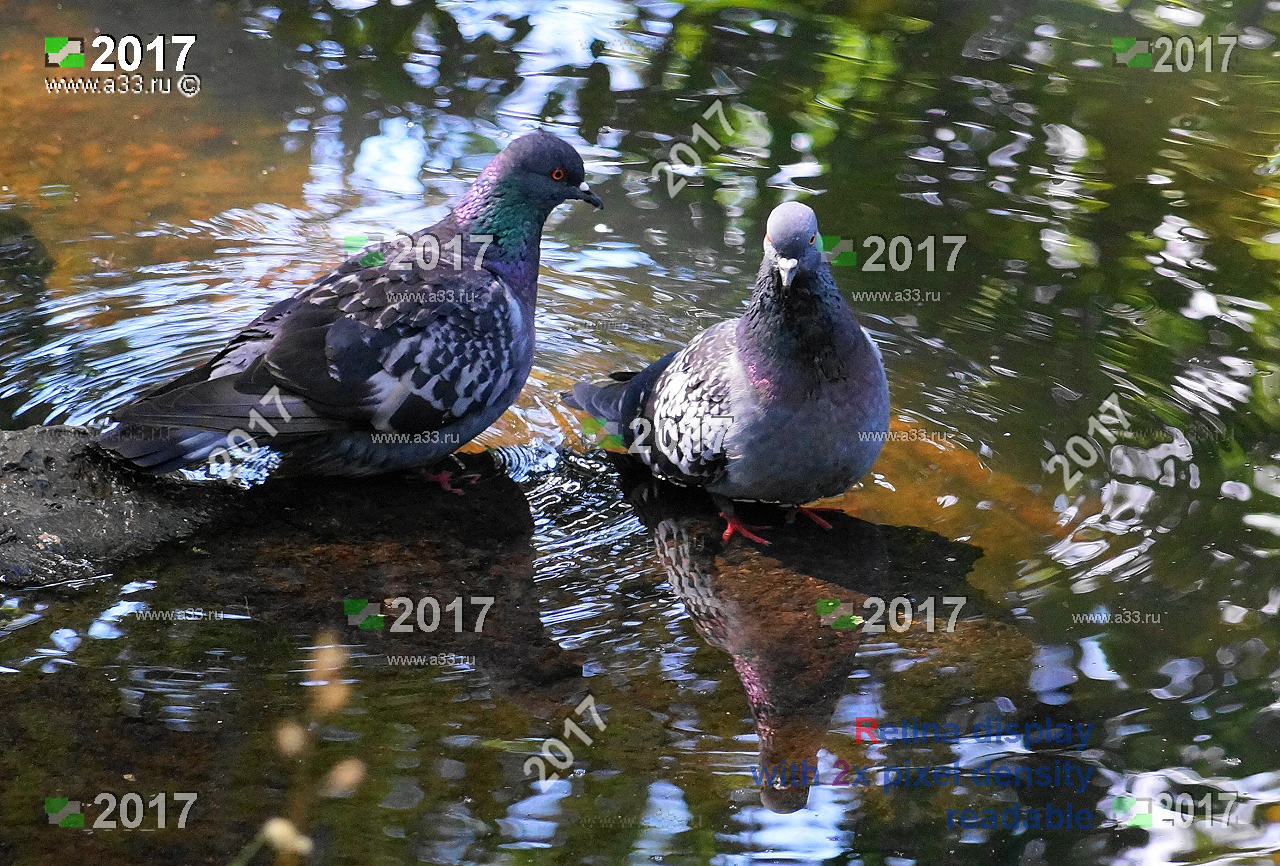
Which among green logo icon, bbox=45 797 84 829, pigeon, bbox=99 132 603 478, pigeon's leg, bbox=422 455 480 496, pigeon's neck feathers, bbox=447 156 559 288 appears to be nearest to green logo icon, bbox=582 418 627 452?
pigeon, bbox=99 132 603 478

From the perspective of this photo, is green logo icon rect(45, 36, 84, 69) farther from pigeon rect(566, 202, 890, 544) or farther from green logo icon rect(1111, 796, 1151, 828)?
green logo icon rect(1111, 796, 1151, 828)

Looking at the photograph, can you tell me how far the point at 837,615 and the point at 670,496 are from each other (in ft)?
3.40

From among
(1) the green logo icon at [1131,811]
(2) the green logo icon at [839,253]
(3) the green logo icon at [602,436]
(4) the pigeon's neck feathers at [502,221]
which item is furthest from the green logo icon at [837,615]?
(2) the green logo icon at [839,253]

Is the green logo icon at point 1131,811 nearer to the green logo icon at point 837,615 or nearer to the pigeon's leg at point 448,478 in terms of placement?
the green logo icon at point 837,615

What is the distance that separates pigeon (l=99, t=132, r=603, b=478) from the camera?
15.2ft

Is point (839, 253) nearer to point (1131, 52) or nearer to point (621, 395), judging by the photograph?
point (621, 395)

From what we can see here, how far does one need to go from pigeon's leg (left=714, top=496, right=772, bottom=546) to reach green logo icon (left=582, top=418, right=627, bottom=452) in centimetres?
63

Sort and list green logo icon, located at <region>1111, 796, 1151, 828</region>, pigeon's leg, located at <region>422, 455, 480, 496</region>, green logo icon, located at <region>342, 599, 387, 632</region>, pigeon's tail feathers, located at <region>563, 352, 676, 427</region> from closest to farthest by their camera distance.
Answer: green logo icon, located at <region>1111, 796, 1151, 828</region>, green logo icon, located at <region>342, 599, 387, 632</region>, pigeon's leg, located at <region>422, 455, 480, 496</region>, pigeon's tail feathers, located at <region>563, 352, 676, 427</region>

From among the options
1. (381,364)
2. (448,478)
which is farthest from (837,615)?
(381,364)

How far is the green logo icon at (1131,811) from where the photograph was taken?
348 cm

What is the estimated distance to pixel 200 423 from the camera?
455 centimetres

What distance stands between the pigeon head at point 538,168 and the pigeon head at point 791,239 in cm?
134

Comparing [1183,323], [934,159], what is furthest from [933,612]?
[934,159]

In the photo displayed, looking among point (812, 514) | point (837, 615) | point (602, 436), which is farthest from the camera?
point (602, 436)
